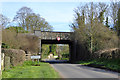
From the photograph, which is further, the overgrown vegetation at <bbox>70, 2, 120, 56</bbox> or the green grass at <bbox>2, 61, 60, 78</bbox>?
the overgrown vegetation at <bbox>70, 2, 120, 56</bbox>

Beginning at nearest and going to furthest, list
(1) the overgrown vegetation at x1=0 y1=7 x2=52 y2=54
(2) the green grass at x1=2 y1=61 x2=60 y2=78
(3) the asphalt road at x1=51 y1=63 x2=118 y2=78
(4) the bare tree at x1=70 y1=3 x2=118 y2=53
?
(2) the green grass at x1=2 y1=61 x2=60 y2=78
(3) the asphalt road at x1=51 y1=63 x2=118 y2=78
(1) the overgrown vegetation at x1=0 y1=7 x2=52 y2=54
(4) the bare tree at x1=70 y1=3 x2=118 y2=53

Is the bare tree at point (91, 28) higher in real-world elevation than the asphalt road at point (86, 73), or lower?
higher

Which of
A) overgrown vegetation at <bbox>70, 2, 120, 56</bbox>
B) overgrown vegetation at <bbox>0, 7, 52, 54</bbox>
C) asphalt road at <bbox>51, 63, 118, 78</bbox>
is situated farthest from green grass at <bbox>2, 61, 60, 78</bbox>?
overgrown vegetation at <bbox>70, 2, 120, 56</bbox>

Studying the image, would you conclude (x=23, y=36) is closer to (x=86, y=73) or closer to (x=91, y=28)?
(x=91, y=28)

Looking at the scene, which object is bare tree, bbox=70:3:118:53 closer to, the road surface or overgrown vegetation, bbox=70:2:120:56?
overgrown vegetation, bbox=70:2:120:56

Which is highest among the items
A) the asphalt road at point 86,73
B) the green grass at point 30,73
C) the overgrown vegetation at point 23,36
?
the overgrown vegetation at point 23,36

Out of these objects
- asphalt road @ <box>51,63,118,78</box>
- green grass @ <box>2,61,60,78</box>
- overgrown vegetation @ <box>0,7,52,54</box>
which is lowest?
asphalt road @ <box>51,63,118,78</box>

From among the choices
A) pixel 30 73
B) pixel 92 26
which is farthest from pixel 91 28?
pixel 30 73

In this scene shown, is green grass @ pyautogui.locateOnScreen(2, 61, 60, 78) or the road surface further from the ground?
green grass @ pyautogui.locateOnScreen(2, 61, 60, 78)

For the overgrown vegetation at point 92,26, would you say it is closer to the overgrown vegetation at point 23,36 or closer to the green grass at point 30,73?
the overgrown vegetation at point 23,36

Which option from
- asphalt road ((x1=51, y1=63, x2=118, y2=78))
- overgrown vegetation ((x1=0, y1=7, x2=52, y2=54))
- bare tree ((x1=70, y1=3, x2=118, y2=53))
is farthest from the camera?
bare tree ((x1=70, y1=3, x2=118, y2=53))

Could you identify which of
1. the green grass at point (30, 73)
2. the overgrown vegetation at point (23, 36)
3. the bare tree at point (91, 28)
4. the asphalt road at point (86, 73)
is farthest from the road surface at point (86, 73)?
the bare tree at point (91, 28)

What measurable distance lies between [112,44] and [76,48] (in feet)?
42.8

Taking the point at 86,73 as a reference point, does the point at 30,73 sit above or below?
above
